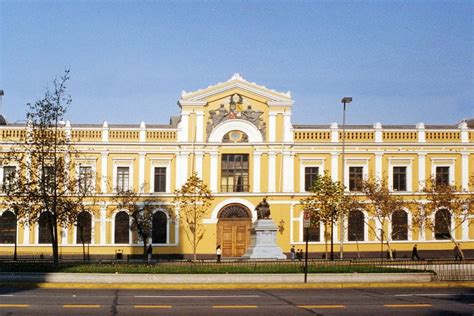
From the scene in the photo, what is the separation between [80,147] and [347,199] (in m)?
22.4

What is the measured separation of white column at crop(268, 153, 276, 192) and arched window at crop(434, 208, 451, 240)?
14007 millimetres

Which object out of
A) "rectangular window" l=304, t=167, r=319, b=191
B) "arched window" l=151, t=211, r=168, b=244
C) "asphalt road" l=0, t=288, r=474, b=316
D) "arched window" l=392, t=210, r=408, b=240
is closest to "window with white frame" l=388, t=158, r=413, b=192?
"arched window" l=392, t=210, r=408, b=240

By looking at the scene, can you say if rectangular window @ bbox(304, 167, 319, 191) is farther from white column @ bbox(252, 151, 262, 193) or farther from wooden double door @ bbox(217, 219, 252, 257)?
wooden double door @ bbox(217, 219, 252, 257)

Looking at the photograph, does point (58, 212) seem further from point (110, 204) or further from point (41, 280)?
point (110, 204)

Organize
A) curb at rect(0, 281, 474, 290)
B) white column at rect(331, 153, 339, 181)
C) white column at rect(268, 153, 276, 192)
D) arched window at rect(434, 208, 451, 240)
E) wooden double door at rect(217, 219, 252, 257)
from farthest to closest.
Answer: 1. white column at rect(331, 153, 339, 181)
2. arched window at rect(434, 208, 451, 240)
3. white column at rect(268, 153, 276, 192)
4. wooden double door at rect(217, 219, 252, 257)
5. curb at rect(0, 281, 474, 290)

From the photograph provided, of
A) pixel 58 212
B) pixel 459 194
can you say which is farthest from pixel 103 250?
pixel 459 194

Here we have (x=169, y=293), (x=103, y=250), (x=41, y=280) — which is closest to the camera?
(x=169, y=293)

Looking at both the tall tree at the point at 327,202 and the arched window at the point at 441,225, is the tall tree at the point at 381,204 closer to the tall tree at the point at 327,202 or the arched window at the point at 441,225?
the arched window at the point at 441,225

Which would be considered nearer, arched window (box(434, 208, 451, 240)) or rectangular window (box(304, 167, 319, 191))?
arched window (box(434, 208, 451, 240))

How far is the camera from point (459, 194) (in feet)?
213

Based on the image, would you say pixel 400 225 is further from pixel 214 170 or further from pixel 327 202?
pixel 214 170

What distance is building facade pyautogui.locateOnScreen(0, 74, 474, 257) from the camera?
2522 inches

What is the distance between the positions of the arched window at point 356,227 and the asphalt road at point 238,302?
34.9 metres

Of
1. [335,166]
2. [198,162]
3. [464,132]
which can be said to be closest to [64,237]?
[198,162]
